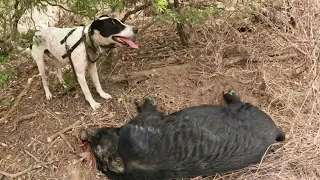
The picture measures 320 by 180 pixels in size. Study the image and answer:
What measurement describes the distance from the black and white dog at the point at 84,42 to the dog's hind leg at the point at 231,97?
3.38 ft

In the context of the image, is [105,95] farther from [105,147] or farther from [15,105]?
[15,105]

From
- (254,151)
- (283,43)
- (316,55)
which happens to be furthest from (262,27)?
(254,151)

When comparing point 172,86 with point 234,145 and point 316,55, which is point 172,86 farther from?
point 316,55

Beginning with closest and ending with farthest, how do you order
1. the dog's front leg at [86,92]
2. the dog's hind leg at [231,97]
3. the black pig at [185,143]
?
the black pig at [185,143]
the dog's front leg at [86,92]
the dog's hind leg at [231,97]

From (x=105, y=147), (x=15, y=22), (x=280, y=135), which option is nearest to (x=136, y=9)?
(x=15, y=22)

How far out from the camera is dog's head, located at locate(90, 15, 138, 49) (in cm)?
329

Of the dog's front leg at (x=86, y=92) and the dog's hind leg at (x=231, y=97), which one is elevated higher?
the dog's front leg at (x=86, y=92)

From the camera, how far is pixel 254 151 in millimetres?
3209

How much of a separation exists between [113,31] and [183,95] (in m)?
0.94

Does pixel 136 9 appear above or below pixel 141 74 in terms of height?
above

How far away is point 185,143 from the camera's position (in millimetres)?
3217

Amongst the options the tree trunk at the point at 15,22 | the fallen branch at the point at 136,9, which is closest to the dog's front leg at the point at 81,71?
the tree trunk at the point at 15,22

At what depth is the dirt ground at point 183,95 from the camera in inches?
135

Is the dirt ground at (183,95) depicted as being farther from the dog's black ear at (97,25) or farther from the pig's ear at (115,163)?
the dog's black ear at (97,25)
